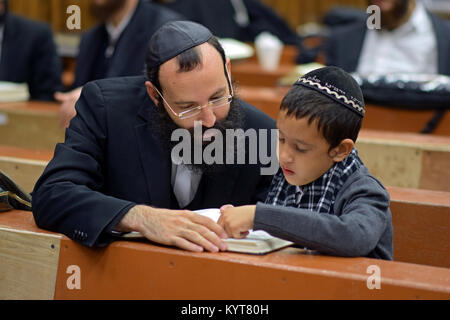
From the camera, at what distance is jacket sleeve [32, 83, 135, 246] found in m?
1.69

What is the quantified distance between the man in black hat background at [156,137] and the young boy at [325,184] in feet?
1.10

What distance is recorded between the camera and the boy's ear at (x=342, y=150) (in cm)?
167

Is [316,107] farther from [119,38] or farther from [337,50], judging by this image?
[337,50]

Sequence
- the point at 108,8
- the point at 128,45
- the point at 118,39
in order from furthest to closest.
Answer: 1. the point at 108,8
2. the point at 118,39
3. the point at 128,45

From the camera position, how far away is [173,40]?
200cm

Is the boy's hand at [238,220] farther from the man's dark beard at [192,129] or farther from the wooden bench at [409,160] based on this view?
the wooden bench at [409,160]

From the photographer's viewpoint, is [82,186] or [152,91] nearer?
[82,186]

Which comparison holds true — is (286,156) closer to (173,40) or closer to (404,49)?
(173,40)

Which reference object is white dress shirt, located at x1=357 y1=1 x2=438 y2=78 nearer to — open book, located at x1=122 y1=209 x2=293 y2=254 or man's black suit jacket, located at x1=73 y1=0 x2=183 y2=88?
man's black suit jacket, located at x1=73 y1=0 x2=183 y2=88

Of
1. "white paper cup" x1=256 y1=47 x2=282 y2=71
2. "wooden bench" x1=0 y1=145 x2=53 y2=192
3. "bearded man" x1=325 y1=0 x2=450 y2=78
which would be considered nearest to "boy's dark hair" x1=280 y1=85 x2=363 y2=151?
"wooden bench" x1=0 y1=145 x2=53 y2=192

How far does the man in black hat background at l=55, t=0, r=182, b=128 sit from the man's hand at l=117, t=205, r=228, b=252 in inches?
63.1

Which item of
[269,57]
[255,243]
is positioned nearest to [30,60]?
[269,57]

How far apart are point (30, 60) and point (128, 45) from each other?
4.31ft

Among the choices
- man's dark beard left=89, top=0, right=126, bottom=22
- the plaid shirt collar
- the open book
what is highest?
man's dark beard left=89, top=0, right=126, bottom=22
